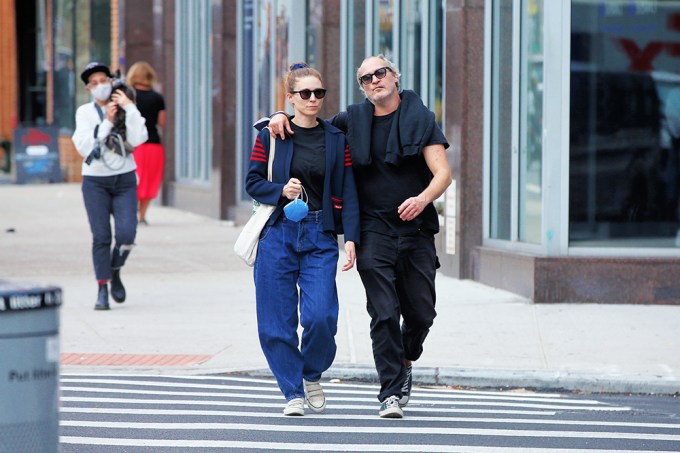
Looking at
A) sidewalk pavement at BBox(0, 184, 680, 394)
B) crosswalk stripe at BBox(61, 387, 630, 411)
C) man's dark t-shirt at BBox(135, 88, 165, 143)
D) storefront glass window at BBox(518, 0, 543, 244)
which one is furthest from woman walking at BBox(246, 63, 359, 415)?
man's dark t-shirt at BBox(135, 88, 165, 143)

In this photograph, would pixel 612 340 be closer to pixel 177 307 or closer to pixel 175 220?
pixel 177 307

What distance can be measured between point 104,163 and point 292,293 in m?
4.03

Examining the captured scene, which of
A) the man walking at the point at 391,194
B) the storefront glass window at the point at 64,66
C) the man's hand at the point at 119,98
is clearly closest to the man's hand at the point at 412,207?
the man walking at the point at 391,194

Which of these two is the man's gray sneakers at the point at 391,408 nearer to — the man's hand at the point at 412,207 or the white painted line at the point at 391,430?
the white painted line at the point at 391,430

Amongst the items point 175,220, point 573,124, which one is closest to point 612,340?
point 573,124

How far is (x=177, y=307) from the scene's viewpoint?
39.8 feet

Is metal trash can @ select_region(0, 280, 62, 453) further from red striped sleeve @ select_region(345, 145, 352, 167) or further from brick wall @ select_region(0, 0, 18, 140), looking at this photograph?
brick wall @ select_region(0, 0, 18, 140)

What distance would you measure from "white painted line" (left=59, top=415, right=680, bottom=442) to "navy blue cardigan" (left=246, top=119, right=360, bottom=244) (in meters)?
0.95

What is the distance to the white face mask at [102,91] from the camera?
11.5 meters

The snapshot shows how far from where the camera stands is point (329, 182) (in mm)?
7586

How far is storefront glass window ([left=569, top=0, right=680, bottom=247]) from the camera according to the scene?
39.5ft

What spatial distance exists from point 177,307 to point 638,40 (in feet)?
13.7

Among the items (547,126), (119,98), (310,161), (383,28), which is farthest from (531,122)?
(310,161)

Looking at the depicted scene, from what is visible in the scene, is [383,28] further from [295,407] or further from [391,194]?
[295,407]
